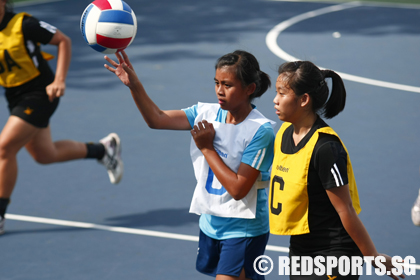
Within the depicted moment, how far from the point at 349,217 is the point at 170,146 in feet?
15.6

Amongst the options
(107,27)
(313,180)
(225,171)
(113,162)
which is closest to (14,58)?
(113,162)

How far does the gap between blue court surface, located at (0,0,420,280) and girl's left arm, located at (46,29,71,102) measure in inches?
46.0

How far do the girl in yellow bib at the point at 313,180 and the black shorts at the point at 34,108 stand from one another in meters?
2.97

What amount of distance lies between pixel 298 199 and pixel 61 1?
1511 cm

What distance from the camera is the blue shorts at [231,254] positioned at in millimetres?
3627

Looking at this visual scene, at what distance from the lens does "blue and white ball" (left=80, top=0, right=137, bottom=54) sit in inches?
154

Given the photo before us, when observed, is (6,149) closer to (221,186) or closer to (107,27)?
(107,27)

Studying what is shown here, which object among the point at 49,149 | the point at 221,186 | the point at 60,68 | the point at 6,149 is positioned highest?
the point at 60,68

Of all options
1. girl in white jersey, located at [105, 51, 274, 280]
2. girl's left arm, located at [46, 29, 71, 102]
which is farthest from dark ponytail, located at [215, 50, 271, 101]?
girl's left arm, located at [46, 29, 71, 102]

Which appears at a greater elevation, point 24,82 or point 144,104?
point 24,82

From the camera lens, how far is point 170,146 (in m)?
7.70

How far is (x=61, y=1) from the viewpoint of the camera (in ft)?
56.0

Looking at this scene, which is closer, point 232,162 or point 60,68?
point 232,162

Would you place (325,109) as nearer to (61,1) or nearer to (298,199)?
(298,199)
